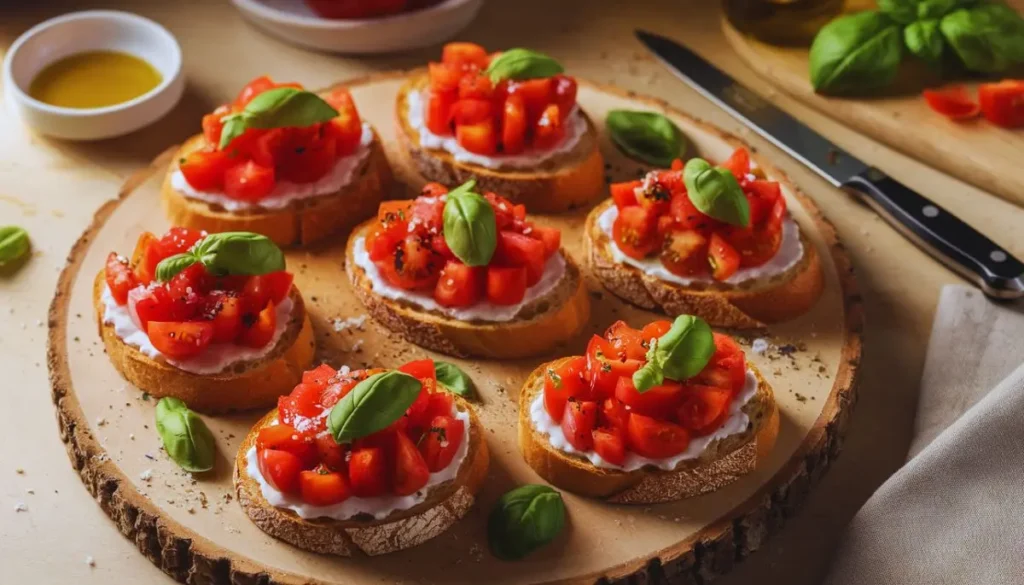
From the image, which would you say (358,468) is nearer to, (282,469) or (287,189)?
(282,469)

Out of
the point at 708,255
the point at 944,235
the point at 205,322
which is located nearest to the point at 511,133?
the point at 708,255

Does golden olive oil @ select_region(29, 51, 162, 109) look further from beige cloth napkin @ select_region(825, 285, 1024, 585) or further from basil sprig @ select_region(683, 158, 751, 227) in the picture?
beige cloth napkin @ select_region(825, 285, 1024, 585)

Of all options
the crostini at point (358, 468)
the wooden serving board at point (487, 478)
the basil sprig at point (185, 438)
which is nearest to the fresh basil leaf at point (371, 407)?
the crostini at point (358, 468)

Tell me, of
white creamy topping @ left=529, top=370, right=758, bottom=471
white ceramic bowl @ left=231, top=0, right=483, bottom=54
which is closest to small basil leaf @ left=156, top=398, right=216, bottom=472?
white creamy topping @ left=529, top=370, right=758, bottom=471

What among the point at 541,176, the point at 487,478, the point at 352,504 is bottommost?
the point at 487,478

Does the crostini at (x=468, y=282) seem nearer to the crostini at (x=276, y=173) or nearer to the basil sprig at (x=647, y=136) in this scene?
the crostini at (x=276, y=173)
